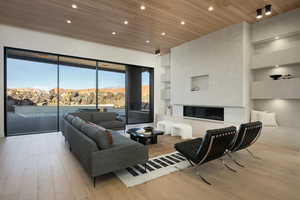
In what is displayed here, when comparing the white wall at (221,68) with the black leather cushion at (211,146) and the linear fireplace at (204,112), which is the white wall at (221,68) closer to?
the linear fireplace at (204,112)

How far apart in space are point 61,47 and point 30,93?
1924 mm

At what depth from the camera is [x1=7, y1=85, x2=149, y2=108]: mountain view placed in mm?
4938

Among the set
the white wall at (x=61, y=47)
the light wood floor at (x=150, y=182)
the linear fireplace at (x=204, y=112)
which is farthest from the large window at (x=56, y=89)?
the linear fireplace at (x=204, y=112)

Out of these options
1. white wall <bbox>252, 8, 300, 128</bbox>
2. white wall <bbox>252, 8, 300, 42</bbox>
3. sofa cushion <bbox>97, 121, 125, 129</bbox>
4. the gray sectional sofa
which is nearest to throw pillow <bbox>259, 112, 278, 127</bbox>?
white wall <bbox>252, 8, 300, 128</bbox>

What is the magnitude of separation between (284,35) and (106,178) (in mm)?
5783

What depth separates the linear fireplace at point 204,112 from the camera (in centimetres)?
522

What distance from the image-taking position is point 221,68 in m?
5.00

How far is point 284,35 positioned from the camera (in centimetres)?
421

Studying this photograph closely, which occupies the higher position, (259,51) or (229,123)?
(259,51)

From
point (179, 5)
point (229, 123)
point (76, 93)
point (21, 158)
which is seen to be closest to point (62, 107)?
point (76, 93)

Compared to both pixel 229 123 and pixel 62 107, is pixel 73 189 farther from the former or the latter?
pixel 229 123

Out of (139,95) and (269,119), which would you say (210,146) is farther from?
(139,95)

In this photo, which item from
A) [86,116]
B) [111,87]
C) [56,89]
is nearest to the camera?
[86,116]

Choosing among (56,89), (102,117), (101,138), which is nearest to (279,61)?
(101,138)
